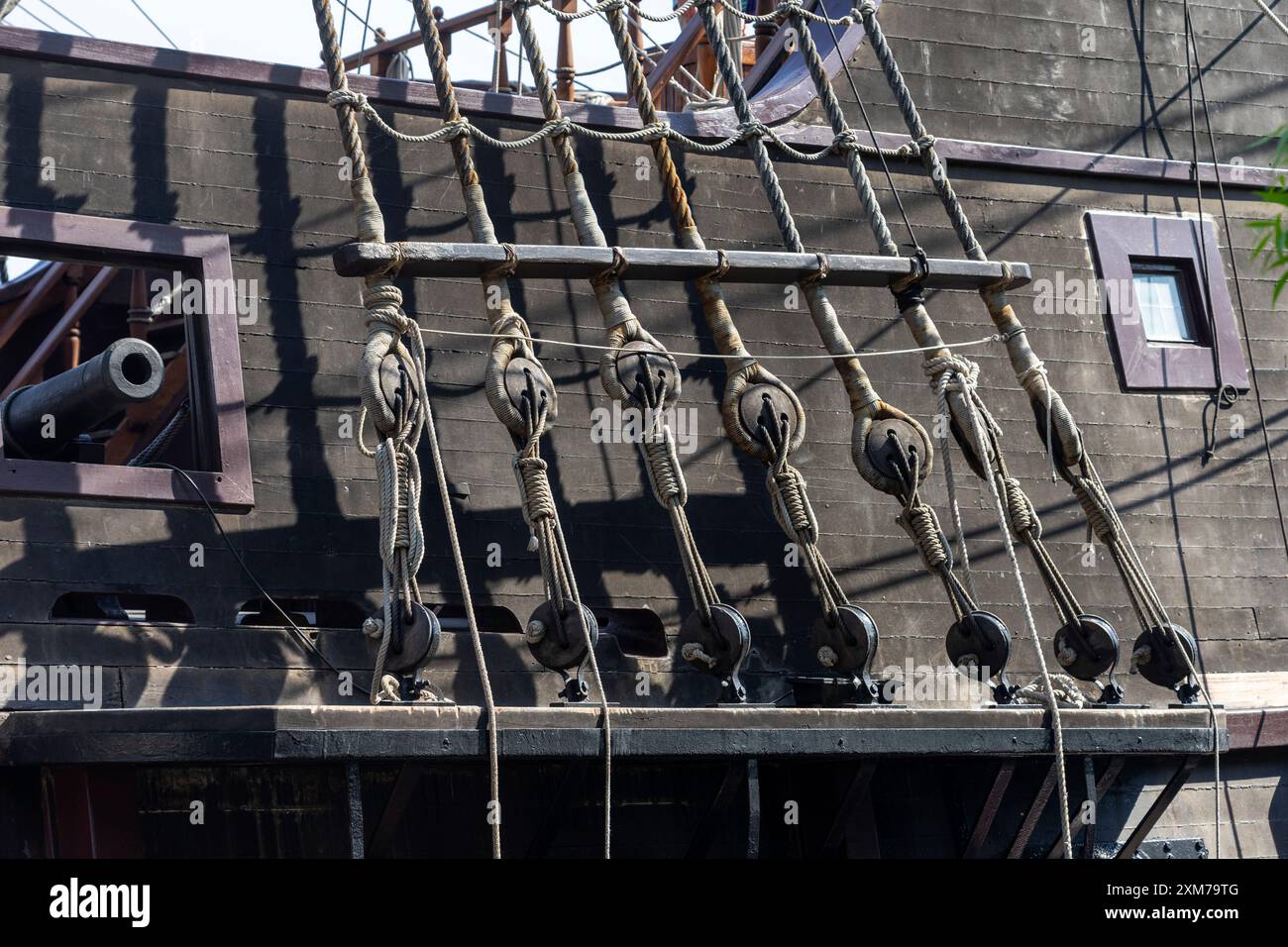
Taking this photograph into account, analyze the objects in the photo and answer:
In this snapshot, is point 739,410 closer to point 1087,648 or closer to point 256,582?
point 1087,648

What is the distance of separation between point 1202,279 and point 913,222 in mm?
1646

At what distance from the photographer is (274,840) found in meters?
6.08

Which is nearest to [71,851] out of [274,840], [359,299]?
[274,840]

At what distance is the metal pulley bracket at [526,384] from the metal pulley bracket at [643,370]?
0.35 m

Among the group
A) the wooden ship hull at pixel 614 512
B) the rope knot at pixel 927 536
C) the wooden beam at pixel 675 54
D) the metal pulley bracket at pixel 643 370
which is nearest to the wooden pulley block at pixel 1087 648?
the wooden ship hull at pixel 614 512

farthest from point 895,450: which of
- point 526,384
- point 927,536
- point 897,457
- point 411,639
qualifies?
point 411,639

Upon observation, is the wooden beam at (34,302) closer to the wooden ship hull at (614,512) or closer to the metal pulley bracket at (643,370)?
the wooden ship hull at (614,512)

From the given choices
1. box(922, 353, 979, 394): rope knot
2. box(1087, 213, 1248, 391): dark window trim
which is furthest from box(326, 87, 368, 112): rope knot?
box(1087, 213, 1248, 391): dark window trim

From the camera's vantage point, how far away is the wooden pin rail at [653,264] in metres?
6.40

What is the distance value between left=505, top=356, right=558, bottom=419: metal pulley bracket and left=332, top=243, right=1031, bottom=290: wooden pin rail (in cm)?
41

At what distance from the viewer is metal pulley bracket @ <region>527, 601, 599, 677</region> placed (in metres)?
6.15

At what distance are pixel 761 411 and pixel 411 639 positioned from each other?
74.6 inches

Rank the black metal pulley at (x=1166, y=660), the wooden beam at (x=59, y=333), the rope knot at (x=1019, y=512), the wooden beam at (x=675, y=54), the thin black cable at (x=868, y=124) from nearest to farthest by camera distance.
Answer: the black metal pulley at (x=1166, y=660), the rope knot at (x=1019, y=512), the thin black cable at (x=868, y=124), the wooden beam at (x=59, y=333), the wooden beam at (x=675, y=54)

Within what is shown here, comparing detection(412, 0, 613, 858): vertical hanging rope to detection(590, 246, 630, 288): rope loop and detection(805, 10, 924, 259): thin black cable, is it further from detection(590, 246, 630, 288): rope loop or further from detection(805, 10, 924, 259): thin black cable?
detection(805, 10, 924, 259): thin black cable
